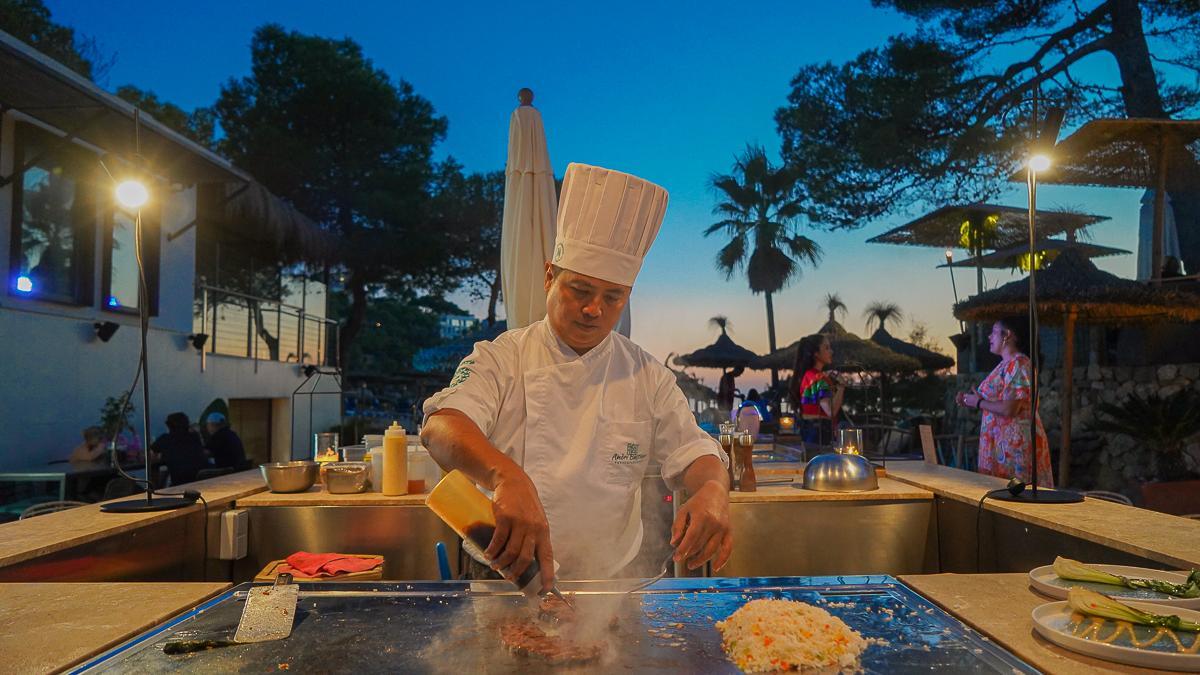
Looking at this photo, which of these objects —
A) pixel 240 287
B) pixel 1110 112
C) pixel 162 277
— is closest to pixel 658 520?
pixel 162 277

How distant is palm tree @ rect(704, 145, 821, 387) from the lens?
2227 cm

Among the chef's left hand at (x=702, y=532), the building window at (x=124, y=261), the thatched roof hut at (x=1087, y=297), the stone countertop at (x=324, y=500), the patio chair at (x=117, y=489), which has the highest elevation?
the building window at (x=124, y=261)

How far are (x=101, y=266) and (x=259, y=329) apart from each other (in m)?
3.93

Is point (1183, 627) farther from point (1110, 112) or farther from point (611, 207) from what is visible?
point (1110, 112)

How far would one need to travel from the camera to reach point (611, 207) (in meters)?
2.26

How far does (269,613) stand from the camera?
4.77 ft

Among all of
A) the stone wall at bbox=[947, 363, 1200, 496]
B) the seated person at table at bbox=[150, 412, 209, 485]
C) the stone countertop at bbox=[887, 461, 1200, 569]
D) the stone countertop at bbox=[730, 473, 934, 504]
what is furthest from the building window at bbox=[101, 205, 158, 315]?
the stone wall at bbox=[947, 363, 1200, 496]

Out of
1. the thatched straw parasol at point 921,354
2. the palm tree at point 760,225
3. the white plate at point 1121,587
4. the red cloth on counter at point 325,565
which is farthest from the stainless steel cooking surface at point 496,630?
the palm tree at point 760,225

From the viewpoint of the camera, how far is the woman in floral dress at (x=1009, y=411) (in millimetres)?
5039

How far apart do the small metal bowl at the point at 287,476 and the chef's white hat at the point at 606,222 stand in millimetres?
1973

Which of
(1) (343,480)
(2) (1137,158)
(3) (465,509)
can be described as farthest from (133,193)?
(2) (1137,158)

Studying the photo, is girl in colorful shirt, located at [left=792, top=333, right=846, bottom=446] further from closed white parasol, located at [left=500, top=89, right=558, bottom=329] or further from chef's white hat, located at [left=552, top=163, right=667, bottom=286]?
chef's white hat, located at [left=552, top=163, right=667, bottom=286]

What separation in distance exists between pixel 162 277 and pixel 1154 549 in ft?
36.4

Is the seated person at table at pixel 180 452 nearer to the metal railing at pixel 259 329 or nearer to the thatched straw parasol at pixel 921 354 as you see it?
the metal railing at pixel 259 329
